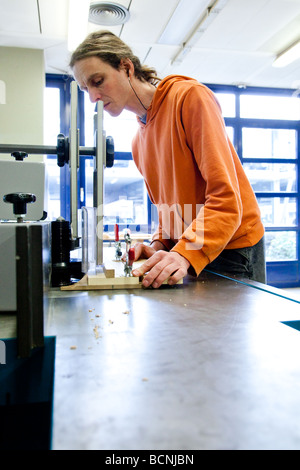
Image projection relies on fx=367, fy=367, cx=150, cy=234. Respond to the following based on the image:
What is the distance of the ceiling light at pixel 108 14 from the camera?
3.14 m

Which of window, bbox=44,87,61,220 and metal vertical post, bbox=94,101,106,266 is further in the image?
window, bbox=44,87,61,220

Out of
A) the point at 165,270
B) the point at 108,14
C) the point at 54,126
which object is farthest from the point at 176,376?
the point at 54,126

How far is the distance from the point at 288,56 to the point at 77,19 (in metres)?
2.40

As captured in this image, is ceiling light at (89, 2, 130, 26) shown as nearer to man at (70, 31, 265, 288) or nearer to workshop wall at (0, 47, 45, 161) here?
workshop wall at (0, 47, 45, 161)

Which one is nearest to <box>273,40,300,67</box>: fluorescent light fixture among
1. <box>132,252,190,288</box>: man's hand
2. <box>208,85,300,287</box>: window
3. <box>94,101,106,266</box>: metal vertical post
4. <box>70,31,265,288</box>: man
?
<box>208,85,300,287</box>: window

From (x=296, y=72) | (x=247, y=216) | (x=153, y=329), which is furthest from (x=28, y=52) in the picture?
(x=153, y=329)

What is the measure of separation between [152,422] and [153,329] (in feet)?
0.88

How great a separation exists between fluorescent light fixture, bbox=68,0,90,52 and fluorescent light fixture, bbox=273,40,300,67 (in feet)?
7.33

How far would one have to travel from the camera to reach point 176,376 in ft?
1.36

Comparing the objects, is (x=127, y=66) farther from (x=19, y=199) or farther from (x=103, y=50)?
(x=19, y=199)

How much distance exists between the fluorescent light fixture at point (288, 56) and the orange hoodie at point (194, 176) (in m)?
3.23

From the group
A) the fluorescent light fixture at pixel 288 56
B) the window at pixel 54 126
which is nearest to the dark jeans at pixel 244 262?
the fluorescent light fixture at pixel 288 56

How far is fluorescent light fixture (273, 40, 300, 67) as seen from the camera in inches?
156

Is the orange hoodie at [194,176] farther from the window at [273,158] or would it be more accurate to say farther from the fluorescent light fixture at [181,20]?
the window at [273,158]
